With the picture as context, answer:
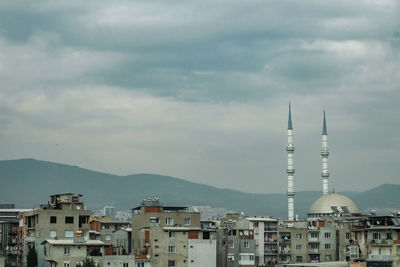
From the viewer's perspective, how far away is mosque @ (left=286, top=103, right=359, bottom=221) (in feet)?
471

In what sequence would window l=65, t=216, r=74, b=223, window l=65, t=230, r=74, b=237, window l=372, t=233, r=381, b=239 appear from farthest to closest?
window l=65, t=216, r=74, b=223 → window l=65, t=230, r=74, b=237 → window l=372, t=233, r=381, b=239

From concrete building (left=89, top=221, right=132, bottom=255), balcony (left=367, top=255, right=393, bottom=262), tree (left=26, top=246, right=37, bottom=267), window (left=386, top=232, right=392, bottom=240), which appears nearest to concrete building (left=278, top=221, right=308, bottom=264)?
concrete building (left=89, top=221, right=132, bottom=255)

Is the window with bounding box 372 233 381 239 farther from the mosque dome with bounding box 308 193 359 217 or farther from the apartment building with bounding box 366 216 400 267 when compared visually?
the mosque dome with bounding box 308 193 359 217

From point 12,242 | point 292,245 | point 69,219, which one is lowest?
point 292,245

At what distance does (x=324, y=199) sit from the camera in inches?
6024

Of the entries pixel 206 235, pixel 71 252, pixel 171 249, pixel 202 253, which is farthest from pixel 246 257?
pixel 71 252

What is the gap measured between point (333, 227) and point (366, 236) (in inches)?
853

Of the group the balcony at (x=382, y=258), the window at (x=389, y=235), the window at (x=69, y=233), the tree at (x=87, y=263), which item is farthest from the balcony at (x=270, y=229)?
the tree at (x=87, y=263)

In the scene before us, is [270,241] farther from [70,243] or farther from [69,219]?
[70,243]

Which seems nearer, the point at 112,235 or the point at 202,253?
the point at 202,253

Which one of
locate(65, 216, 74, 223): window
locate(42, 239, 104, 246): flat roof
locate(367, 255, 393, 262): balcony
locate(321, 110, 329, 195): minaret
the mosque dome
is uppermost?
locate(321, 110, 329, 195): minaret

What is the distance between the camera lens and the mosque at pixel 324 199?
14362 centimetres

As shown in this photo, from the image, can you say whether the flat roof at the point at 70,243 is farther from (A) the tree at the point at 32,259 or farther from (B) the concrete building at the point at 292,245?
(B) the concrete building at the point at 292,245

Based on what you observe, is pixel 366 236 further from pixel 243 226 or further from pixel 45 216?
pixel 45 216
